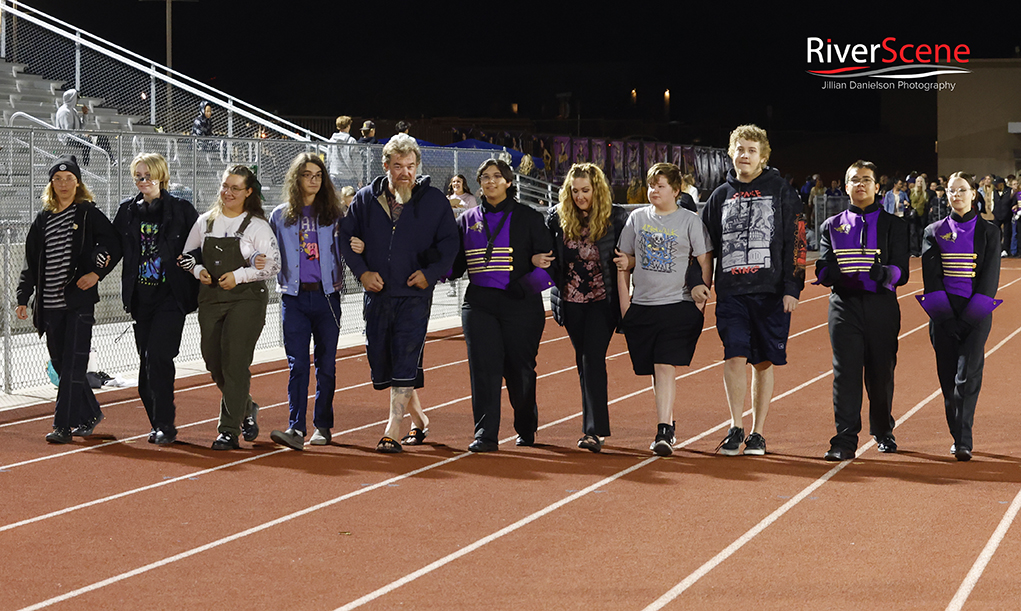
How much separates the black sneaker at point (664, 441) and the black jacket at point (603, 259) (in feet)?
2.47

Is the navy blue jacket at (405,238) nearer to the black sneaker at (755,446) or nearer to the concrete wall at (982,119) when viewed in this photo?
the black sneaker at (755,446)

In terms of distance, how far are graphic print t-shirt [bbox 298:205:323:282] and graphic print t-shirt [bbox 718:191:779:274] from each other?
2.52 meters

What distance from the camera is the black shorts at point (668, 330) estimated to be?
761 cm

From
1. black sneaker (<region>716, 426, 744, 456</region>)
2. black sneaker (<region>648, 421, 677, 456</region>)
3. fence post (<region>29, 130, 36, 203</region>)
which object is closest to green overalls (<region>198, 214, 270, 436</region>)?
black sneaker (<region>648, 421, 677, 456</region>)

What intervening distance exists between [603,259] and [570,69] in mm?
63621

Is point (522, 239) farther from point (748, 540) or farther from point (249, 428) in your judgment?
point (748, 540)

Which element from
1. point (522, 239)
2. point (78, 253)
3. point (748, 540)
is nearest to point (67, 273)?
point (78, 253)

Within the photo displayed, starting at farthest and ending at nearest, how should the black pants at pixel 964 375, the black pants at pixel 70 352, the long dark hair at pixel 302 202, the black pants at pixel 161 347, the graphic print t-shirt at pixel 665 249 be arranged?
the black pants at pixel 70 352
the black pants at pixel 161 347
the long dark hair at pixel 302 202
the graphic print t-shirt at pixel 665 249
the black pants at pixel 964 375

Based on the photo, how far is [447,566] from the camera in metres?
5.32

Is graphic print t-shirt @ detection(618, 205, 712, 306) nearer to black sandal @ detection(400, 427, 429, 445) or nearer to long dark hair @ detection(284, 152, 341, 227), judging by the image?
black sandal @ detection(400, 427, 429, 445)

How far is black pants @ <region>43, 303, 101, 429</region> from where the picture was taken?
→ 8125 millimetres

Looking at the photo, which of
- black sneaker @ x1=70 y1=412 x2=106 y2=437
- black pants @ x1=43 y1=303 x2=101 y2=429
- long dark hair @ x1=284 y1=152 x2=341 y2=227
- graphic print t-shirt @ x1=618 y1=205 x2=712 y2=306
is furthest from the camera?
black sneaker @ x1=70 y1=412 x2=106 y2=437

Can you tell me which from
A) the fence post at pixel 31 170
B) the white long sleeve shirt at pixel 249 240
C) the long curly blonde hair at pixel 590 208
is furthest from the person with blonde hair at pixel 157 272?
the fence post at pixel 31 170

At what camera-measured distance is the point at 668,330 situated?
7621mm
